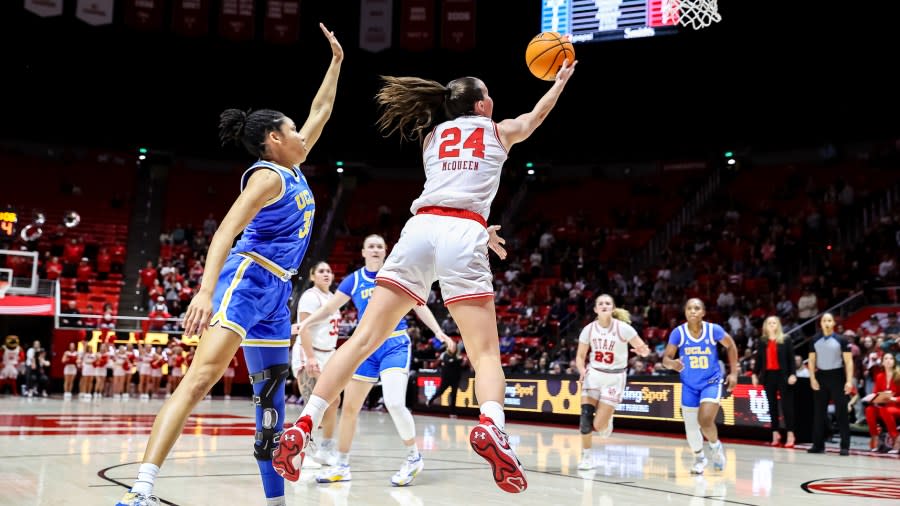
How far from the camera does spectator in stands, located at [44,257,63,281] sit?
22641 millimetres

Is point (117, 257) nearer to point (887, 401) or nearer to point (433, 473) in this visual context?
point (433, 473)

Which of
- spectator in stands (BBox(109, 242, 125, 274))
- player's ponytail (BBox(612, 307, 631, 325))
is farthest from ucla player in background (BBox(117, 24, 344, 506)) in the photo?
spectator in stands (BBox(109, 242, 125, 274))

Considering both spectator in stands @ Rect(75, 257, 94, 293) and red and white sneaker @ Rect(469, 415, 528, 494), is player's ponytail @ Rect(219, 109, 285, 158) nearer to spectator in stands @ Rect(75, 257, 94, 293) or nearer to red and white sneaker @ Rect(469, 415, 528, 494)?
red and white sneaker @ Rect(469, 415, 528, 494)

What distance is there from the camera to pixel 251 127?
451cm

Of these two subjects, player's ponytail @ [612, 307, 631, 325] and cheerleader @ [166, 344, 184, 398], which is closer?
player's ponytail @ [612, 307, 631, 325]

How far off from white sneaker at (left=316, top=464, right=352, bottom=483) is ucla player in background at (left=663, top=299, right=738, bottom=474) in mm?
3597

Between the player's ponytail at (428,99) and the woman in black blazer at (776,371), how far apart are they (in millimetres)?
9663

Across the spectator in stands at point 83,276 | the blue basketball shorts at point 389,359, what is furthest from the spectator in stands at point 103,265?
the blue basketball shorts at point 389,359

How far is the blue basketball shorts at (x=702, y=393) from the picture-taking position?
8820mm

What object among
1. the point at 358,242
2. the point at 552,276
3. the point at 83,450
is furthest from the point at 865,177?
the point at 83,450

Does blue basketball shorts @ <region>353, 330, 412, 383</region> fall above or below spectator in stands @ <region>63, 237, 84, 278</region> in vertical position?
below

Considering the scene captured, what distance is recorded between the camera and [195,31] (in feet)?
78.3

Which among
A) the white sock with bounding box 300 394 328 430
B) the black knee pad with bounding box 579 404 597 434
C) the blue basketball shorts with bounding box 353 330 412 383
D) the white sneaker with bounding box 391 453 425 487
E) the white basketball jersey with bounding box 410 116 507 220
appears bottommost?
the white sneaker with bounding box 391 453 425 487

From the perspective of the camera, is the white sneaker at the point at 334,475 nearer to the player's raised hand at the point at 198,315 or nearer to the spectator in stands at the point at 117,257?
the player's raised hand at the point at 198,315
